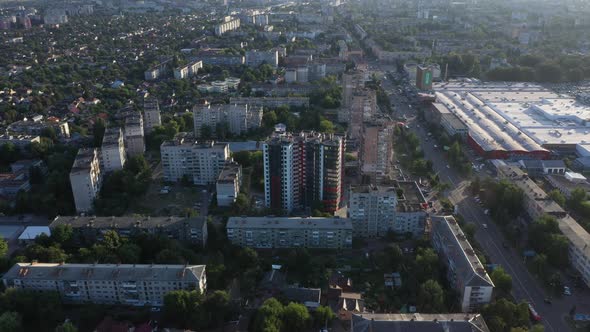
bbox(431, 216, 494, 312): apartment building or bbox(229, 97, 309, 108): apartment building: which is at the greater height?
bbox(229, 97, 309, 108): apartment building

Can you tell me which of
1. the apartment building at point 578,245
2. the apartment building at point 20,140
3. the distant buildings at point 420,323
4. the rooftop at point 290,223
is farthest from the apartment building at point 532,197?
the apartment building at point 20,140

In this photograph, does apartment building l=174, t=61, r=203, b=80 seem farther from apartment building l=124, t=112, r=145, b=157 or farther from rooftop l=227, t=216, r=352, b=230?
rooftop l=227, t=216, r=352, b=230

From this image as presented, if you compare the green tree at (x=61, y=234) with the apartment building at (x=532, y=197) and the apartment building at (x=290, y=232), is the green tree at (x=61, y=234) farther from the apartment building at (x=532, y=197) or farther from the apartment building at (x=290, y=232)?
the apartment building at (x=532, y=197)

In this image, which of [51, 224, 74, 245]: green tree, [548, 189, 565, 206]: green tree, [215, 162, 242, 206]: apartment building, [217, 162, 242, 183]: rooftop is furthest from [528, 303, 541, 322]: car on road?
[51, 224, 74, 245]: green tree

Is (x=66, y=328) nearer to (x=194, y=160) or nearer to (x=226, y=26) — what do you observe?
(x=194, y=160)

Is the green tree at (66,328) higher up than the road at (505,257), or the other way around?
the green tree at (66,328)

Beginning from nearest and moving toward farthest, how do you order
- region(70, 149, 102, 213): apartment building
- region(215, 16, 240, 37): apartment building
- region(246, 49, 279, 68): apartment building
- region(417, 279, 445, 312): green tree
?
region(417, 279, 445, 312): green tree, region(70, 149, 102, 213): apartment building, region(246, 49, 279, 68): apartment building, region(215, 16, 240, 37): apartment building

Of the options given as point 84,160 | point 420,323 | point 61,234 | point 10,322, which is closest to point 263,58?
point 84,160

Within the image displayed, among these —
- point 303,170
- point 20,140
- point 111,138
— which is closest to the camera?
point 303,170
